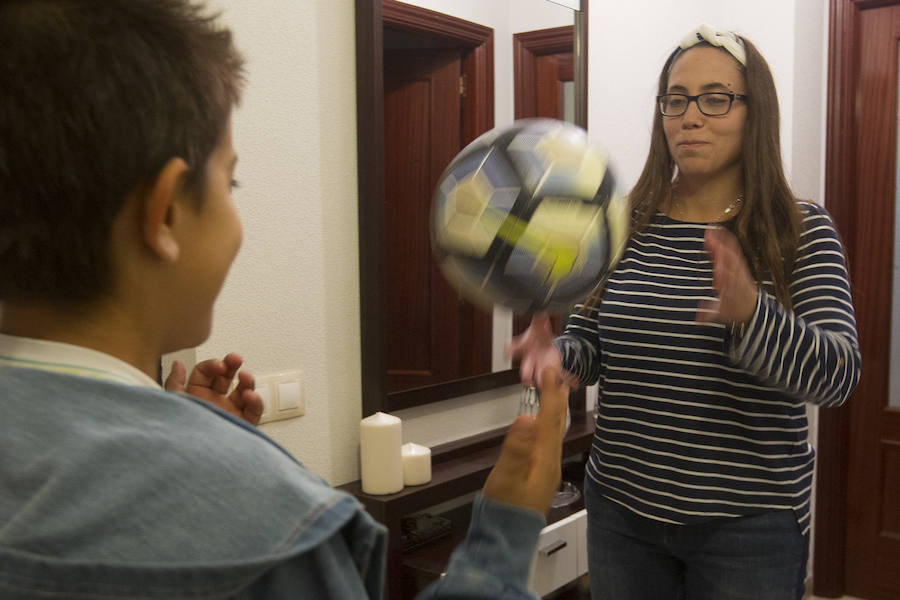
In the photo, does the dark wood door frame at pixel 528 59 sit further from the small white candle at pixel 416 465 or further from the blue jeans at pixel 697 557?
the blue jeans at pixel 697 557

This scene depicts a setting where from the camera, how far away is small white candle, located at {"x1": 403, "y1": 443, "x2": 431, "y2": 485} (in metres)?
1.77

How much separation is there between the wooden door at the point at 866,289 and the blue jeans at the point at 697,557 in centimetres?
196

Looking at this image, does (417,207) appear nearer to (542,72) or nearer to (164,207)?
(542,72)

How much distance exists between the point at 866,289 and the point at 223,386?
2864 millimetres

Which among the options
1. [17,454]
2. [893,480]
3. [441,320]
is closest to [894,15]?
[893,480]

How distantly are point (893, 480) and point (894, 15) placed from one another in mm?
1831

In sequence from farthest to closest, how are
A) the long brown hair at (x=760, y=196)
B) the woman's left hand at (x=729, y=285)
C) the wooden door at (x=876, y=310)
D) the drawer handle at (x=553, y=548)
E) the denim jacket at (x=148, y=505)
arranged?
the wooden door at (x=876, y=310), the drawer handle at (x=553, y=548), the long brown hair at (x=760, y=196), the woman's left hand at (x=729, y=285), the denim jacket at (x=148, y=505)

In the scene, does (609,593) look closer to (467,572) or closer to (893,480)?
(467,572)

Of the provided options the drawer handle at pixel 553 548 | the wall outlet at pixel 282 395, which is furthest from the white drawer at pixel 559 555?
the wall outlet at pixel 282 395

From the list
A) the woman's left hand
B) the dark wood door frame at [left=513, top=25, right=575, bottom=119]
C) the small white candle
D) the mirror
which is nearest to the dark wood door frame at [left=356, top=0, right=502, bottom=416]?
the mirror

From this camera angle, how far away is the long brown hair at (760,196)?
4.27ft

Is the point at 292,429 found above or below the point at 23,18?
below

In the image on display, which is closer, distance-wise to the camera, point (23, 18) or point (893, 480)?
point (23, 18)

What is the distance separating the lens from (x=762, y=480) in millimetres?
1271
